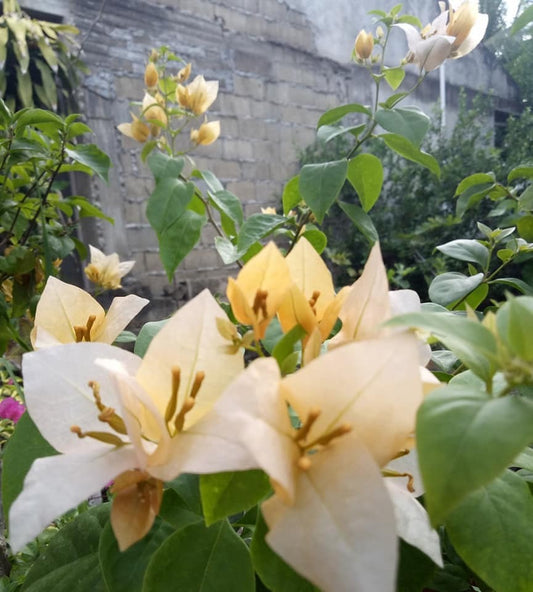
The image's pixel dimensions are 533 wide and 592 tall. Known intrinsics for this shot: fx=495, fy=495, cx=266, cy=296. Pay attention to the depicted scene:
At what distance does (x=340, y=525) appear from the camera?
0.54 ft

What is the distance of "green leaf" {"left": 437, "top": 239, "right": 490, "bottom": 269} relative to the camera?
2.06 ft

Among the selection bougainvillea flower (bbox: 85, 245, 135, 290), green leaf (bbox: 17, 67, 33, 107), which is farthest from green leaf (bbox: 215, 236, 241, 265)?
green leaf (bbox: 17, 67, 33, 107)

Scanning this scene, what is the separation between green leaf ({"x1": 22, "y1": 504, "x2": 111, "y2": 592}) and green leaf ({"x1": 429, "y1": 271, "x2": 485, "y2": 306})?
380mm

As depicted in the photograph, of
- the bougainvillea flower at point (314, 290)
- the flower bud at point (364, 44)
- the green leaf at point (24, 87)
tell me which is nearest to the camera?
the bougainvillea flower at point (314, 290)

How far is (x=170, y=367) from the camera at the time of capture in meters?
0.22

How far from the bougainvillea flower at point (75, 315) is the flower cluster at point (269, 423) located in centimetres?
9

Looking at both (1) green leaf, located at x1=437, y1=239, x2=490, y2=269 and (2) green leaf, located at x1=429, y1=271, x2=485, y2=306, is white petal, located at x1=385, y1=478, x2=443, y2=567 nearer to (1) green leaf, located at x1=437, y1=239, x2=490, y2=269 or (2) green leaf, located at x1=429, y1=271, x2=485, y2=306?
(2) green leaf, located at x1=429, y1=271, x2=485, y2=306

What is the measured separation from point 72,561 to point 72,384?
16cm

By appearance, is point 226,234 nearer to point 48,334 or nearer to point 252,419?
point 48,334

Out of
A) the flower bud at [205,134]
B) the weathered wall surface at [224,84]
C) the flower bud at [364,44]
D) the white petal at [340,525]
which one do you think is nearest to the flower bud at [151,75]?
the flower bud at [205,134]

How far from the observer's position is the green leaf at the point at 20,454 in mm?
263

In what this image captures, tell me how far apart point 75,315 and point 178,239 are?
372 mm

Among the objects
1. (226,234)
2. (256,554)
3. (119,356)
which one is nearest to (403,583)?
(256,554)

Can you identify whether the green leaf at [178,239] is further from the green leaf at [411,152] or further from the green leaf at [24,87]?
the green leaf at [24,87]
